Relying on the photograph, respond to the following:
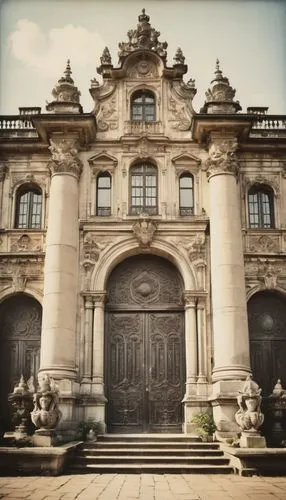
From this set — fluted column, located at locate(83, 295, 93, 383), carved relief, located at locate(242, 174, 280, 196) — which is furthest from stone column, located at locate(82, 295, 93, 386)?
carved relief, located at locate(242, 174, 280, 196)

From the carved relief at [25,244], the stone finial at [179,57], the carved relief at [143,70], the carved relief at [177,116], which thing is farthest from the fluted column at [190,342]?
the stone finial at [179,57]

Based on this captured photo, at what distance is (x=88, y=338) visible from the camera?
17.9 m

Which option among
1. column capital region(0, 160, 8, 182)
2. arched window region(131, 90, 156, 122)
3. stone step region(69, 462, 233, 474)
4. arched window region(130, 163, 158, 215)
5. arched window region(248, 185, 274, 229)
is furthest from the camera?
arched window region(131, 90, 156, 122)

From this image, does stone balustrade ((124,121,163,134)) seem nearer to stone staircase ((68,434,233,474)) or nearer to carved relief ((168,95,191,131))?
carved relief ((168,95,191,131))

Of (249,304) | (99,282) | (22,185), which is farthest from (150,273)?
(22,185)

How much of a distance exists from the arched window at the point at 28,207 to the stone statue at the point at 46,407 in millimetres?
6890

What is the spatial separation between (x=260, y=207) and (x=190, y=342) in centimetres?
559

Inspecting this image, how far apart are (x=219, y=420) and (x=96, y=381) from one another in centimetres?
402

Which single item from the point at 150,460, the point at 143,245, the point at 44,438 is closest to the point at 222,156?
the point at 143,245

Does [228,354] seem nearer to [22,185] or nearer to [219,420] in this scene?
[219,420]

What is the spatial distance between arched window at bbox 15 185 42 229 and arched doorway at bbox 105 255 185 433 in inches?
135

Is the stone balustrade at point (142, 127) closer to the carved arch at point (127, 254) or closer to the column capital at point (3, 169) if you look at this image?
the carved arch at point (127, 254)

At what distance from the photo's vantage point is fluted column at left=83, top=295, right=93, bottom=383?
17.5 meters

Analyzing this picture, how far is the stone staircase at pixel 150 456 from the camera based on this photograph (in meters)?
13.5
